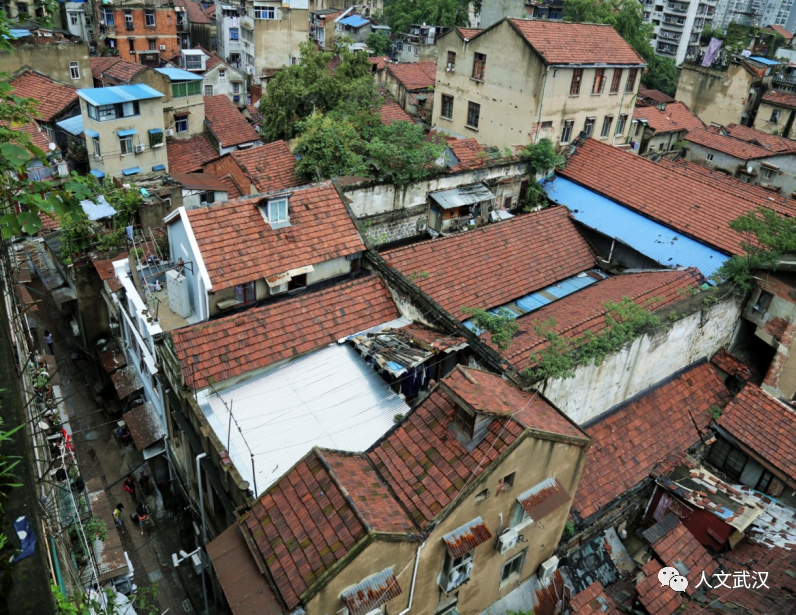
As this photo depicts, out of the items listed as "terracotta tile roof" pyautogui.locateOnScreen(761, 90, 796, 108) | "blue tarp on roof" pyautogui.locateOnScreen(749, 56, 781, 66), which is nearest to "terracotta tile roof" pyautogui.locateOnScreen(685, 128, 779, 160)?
"terracotta tile roof" pyautogui.locateOnScreen(761, 90, 796, 108)

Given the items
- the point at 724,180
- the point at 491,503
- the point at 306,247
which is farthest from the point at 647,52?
the point at 491,503

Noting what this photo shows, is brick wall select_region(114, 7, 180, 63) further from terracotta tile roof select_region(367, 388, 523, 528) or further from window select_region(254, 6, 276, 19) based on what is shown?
terracotta tile roof select_region(367, 388, 523, 528)

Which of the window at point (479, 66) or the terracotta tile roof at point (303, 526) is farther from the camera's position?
the window at point (479, 66)

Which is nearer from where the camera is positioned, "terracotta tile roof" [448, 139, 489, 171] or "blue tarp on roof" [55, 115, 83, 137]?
"terracotta tile roof" [448, 139, 489, 171]

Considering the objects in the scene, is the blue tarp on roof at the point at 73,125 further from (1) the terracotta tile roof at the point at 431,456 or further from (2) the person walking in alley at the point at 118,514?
(1) the terracotta tile roof at the point at 431,456

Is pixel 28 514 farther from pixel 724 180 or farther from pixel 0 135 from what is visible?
pixel 724 180

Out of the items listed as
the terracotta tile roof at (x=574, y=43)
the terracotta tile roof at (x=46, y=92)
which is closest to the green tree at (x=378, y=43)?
the terracotta tile roof at (x=46, y=92)

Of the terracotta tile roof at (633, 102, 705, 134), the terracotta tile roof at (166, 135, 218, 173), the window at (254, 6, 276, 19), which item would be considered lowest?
the terracotta tile roof at (166, 135, 218, 173)

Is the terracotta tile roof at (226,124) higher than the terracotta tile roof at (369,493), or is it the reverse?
the terracotta tile roof at (369,493)
